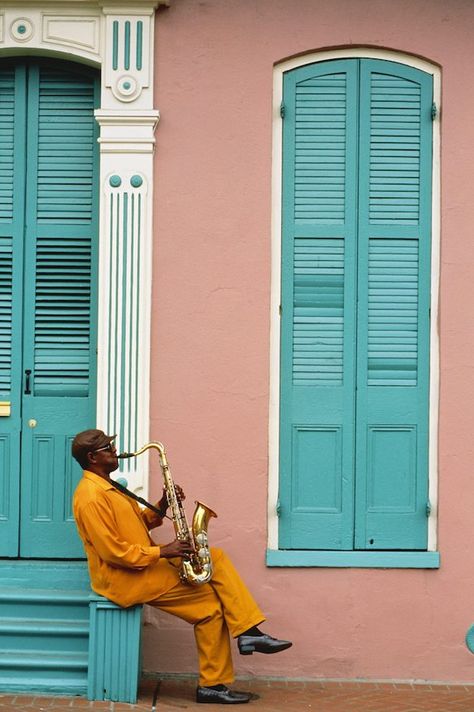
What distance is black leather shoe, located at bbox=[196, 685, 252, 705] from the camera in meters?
6.85

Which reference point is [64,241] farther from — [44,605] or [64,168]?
[44,605]

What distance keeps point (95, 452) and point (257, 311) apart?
150 centimetres

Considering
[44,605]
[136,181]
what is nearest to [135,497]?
[44,605]

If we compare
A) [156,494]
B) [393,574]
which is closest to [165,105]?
[156,494]

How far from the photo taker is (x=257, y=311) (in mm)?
7578

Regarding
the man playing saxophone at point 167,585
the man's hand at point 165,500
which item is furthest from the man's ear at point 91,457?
the man's hand at point 165,500

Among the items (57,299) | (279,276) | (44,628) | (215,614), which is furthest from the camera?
(57,299)

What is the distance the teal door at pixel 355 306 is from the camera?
759cm

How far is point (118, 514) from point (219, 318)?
1.54m

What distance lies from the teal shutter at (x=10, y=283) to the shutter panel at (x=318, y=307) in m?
1.80

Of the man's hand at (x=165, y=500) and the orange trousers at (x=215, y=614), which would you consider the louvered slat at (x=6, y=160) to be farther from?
the orange trousers at (x=215, y=614)

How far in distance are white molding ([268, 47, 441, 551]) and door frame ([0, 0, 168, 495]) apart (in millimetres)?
821

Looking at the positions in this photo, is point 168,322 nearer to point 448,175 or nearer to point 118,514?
point 118,514

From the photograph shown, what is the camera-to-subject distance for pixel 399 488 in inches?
299
